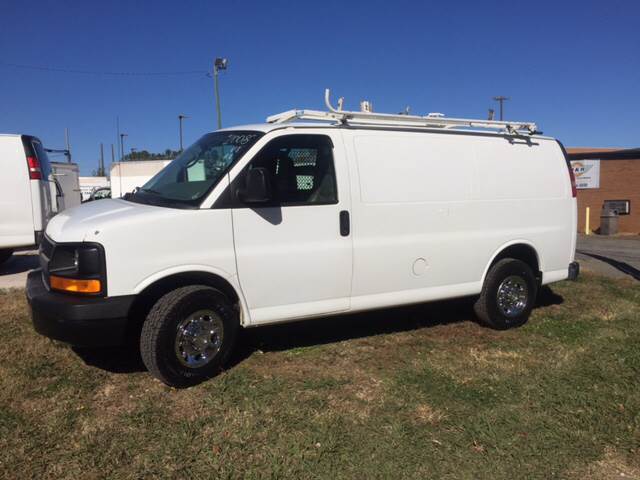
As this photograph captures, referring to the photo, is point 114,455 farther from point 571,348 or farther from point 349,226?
point 571,348

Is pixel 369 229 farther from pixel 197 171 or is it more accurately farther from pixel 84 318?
pixel 84 318

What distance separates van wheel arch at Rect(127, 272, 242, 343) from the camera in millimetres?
3965

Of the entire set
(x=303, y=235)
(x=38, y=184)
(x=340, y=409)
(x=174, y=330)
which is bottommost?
(x=340, y=409)

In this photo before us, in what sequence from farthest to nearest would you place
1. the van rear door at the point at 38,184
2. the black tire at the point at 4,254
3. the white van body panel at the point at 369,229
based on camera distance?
the black tire at the point at 4,254 → the van rear door at the point at 38,184 → the white van body panel at the point at 369,229

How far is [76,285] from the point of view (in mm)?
3754

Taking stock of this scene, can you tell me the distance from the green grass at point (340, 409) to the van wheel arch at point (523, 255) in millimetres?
714

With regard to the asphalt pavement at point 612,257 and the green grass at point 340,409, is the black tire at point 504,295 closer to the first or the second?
the green grass at point 340,409

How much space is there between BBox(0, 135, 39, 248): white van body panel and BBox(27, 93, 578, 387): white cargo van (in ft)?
13.2

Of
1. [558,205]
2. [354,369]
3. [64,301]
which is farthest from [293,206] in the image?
[558,205]

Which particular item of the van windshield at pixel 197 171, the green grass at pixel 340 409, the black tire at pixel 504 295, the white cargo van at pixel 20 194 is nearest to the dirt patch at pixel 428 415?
the green grass at pixel 340 409

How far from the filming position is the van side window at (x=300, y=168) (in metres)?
4.41

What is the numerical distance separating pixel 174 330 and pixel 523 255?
154 inches

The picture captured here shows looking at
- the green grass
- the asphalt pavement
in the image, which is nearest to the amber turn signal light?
the green grass

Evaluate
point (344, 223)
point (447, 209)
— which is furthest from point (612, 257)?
point (344, 223)
